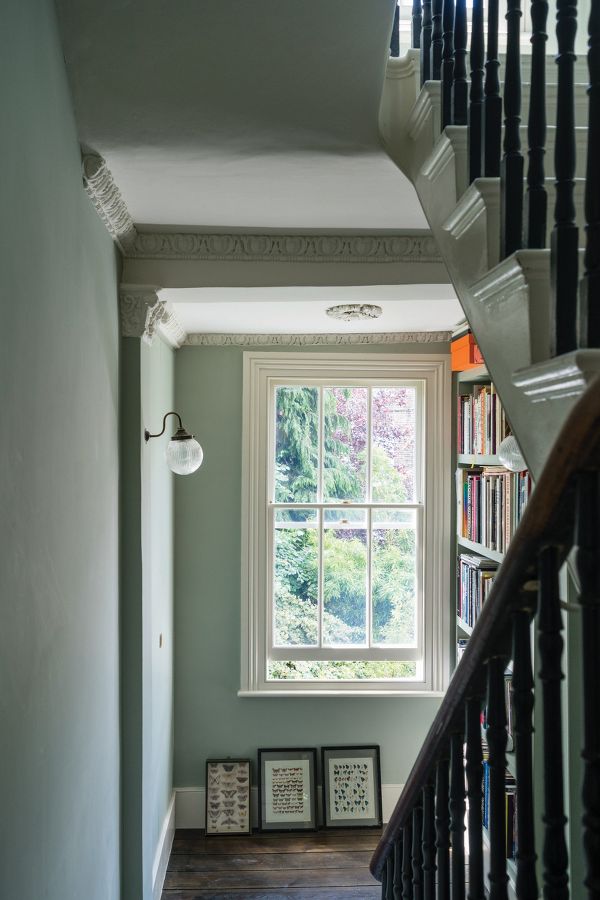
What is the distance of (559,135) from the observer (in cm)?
107

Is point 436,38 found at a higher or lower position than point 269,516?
higher

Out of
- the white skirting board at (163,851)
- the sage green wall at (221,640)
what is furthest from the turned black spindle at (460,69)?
the white skirting board at (163,851)

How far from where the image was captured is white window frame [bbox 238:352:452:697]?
409 centimetres

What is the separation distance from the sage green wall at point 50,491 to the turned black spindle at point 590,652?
1.01 m

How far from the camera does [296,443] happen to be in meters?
4.19

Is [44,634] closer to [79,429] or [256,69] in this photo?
[79,429]

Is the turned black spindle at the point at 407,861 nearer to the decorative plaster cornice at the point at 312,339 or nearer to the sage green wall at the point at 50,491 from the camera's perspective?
the sage green wall at the point at 50,491

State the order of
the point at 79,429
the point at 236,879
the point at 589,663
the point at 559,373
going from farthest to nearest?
the point at 236,879
the point at 79,429
the point at 559,373
the point at 589,663

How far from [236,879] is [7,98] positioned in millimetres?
3582

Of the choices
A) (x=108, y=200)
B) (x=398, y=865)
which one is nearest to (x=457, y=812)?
(x=398, y=865)

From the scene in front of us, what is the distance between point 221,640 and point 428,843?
116 inches

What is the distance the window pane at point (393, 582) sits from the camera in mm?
4199

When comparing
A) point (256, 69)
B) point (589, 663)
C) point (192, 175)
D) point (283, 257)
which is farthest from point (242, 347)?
point (589, 663)

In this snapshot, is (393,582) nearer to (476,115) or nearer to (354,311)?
(354,311)
